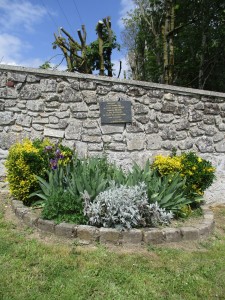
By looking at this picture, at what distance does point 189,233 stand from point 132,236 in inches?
31.6

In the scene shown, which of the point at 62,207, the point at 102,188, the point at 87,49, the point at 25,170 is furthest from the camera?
the point at 87,49

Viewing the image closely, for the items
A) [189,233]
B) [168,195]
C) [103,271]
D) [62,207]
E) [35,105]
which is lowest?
[103,271]

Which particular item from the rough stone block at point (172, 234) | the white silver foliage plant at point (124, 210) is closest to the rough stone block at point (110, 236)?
the white silver foliage plant at point (124, 210)

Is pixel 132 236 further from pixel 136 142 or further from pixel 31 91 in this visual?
pixel 31 91

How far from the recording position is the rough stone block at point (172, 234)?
3.77 m

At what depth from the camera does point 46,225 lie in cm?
381

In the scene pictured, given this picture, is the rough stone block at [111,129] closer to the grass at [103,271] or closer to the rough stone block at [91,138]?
the rough stone block at [91,138]

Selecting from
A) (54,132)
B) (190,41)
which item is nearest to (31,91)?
(54,132)

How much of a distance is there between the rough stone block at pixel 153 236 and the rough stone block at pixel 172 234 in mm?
66

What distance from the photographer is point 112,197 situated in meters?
3.82

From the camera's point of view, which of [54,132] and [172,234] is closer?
[172,234]

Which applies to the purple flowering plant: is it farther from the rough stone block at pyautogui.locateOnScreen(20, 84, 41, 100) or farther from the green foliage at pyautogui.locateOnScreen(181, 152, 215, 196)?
the green foliage at pyautogui.locateOnScreen(181, 152, 215, 196)

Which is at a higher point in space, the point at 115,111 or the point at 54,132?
the point at 115,111

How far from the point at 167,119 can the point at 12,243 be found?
11.7 ft
